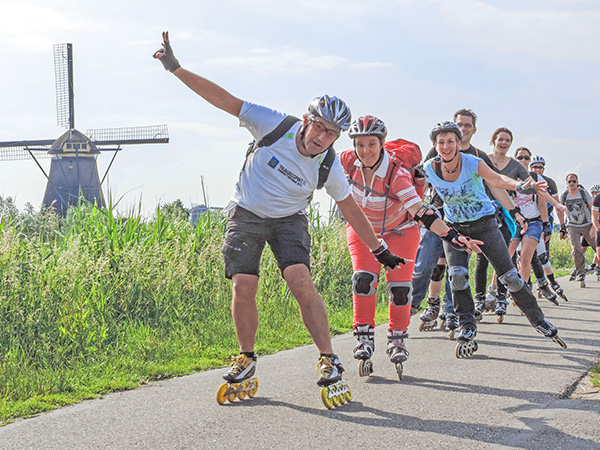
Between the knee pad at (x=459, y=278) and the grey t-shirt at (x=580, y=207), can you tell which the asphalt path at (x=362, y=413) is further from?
the grey t-shirt at (x=580, y=207)

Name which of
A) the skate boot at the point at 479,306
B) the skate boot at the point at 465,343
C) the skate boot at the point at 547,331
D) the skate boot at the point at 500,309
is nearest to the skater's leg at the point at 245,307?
the skate boot at the point at 465,343

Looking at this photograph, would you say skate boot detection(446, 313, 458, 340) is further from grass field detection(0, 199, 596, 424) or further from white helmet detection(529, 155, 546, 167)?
white helmet detection(529, 155, 546, 167)

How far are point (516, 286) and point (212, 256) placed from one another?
4.13 metres

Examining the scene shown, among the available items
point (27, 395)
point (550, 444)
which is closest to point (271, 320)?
point (27, 395)

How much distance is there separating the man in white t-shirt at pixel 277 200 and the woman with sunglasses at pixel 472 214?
1.80m

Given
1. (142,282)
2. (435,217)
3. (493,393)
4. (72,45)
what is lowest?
(493,393)

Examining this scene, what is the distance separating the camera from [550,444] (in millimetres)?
3781

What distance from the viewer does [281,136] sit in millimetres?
4680

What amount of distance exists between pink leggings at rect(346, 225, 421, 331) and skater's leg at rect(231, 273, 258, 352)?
3.59 feet

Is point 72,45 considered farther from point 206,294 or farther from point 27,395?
point 27,395

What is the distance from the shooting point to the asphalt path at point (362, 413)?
3895 mm

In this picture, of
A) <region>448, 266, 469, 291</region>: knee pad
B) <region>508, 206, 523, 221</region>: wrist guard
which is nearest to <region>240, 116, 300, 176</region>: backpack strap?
<region>448, 266, 469, 291</region>: knee pad

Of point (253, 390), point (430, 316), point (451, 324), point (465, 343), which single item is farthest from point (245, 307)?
point (430, 316)

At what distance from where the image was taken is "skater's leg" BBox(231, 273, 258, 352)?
15.7 ft
